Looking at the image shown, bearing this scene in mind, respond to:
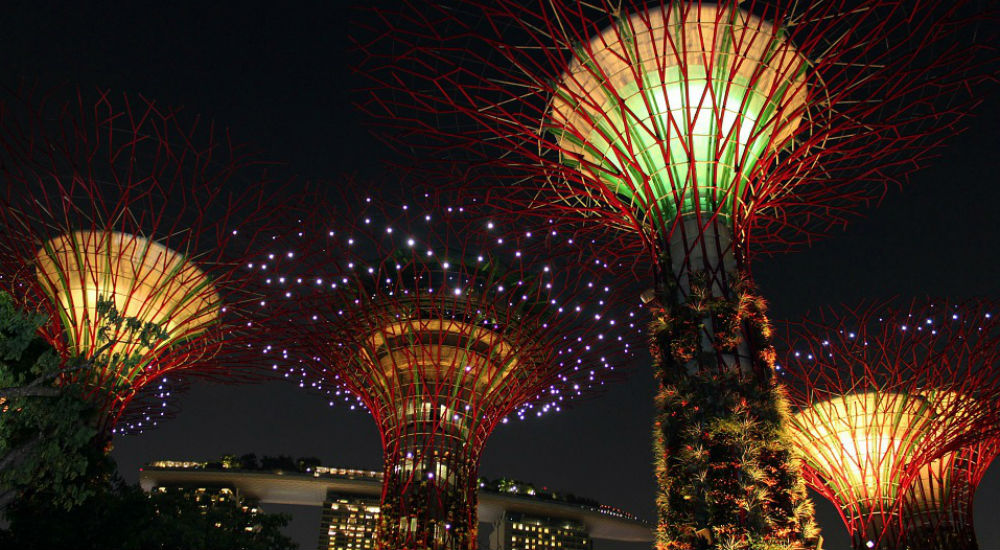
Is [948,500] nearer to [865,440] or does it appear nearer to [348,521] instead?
[865,440]

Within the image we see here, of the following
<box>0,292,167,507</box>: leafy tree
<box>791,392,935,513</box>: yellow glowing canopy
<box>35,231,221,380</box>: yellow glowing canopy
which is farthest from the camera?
<box>791,392,935,513</box>: yellow glowing canopy

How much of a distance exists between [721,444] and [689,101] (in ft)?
20.1

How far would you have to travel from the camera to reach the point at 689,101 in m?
13.2

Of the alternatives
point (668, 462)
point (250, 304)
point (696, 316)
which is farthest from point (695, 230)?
point (250, 304)

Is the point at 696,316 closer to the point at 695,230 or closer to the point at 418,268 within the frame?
the point at 695,230

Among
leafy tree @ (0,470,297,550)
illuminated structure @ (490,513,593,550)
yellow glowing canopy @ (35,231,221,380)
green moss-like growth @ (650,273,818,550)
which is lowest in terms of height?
illuminated structure @ (490,513,593,550)

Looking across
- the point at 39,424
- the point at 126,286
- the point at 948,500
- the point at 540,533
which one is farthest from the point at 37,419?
the point at 540,533

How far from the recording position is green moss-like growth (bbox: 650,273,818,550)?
10383 millimetres

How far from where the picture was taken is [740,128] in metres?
13.4

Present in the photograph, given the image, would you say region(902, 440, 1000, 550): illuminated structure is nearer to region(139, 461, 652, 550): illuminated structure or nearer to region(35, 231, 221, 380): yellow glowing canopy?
region(35, 231, 221, 380): yellow glowing canopy

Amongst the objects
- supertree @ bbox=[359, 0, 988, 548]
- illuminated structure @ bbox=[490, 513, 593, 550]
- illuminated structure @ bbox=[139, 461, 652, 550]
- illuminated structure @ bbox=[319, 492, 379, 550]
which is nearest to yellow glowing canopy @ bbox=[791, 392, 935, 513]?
supertree @ bbox=[359, 0, 988, 548]

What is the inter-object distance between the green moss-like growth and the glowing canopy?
2295 millimetres

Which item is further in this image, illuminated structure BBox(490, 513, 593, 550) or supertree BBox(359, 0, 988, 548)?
illuminated structure BBox(490, 513, 593, 550)

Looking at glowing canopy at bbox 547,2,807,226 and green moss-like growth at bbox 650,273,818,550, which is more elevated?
glowing canopy at bbox 547,2,807,226
